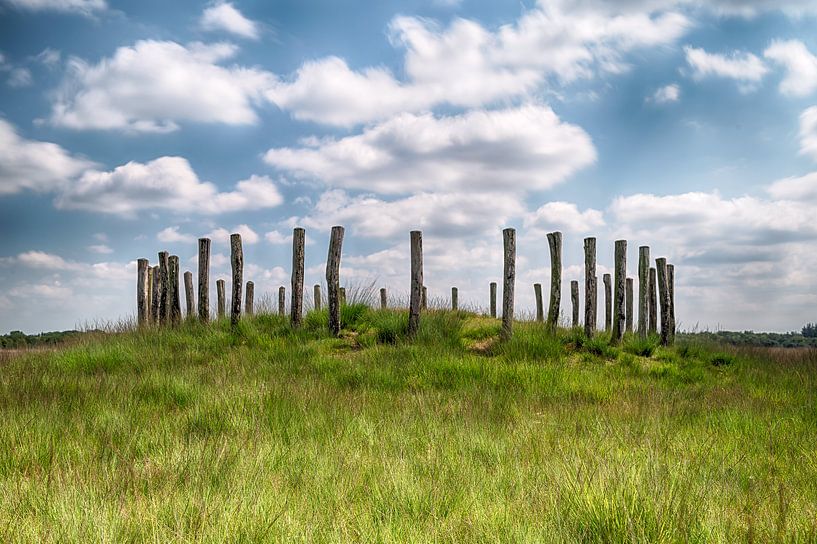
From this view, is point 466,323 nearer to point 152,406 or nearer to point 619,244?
point 619,244

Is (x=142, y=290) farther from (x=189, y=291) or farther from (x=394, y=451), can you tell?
(x=394, y=451)

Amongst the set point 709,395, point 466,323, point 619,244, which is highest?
point 619,244

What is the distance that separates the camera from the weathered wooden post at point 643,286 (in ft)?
57.2

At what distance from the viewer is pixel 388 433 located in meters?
6.20

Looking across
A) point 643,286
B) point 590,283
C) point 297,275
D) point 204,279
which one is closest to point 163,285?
point 204,279

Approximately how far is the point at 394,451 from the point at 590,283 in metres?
11.3

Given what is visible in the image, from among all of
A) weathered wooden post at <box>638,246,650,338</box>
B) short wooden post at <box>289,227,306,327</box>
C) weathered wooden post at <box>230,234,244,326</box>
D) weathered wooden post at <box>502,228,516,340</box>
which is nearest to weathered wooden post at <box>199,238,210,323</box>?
weathered wooden post at <box>230,234,244,326</box>

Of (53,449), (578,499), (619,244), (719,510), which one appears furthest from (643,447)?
(619,244)

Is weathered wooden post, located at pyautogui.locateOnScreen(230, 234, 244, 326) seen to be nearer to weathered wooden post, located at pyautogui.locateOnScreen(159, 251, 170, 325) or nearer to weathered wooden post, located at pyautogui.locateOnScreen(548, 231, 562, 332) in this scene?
weathered wooden post, located at pyautogui.locateOnScreen(159, 251, 170, 325)

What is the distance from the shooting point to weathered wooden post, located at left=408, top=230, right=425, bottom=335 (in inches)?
580

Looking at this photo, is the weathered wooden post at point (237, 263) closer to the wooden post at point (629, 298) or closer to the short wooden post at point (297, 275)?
the short wooden post at point (297, 275)

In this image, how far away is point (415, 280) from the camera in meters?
15.3

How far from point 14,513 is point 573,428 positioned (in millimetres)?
5221

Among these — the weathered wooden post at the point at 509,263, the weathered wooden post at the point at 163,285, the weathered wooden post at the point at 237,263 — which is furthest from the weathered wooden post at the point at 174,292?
the weathered wooden post at the point at 509,263
